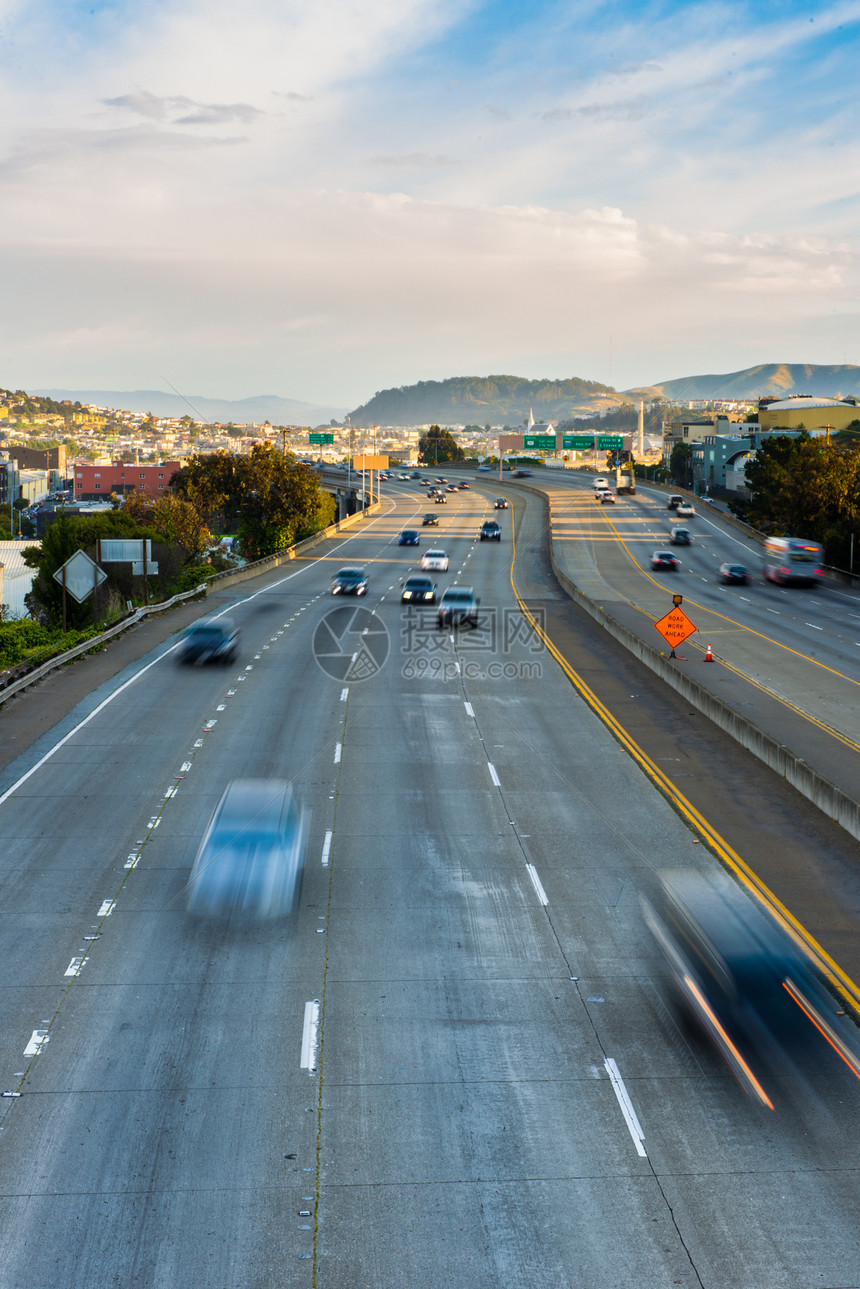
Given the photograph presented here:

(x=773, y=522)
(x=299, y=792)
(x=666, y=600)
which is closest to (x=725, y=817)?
(x=299, y=792)

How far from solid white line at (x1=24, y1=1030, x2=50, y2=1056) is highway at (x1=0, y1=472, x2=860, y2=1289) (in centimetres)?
5

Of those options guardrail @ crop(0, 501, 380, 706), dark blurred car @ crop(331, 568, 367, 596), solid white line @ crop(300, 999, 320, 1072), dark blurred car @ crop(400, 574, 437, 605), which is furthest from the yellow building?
solid white line @ crop(300, 999, 320, 1072)

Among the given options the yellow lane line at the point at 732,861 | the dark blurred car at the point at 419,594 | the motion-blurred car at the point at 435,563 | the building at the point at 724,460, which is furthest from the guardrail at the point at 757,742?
the building at the point at 724,460

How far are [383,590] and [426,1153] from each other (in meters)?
51.0

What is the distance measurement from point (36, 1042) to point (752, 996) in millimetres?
8350

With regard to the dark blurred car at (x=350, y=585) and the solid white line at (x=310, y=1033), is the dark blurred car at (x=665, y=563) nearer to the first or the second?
the dark blurred car at (x=350, y=585)

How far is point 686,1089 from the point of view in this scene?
38.7ft

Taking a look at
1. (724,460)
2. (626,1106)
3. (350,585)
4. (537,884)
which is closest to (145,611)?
(350,585)

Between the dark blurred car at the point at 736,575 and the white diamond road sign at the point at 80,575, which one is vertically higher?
the white diamond road sign at the point at 80,575

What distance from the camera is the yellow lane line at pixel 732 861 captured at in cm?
1436

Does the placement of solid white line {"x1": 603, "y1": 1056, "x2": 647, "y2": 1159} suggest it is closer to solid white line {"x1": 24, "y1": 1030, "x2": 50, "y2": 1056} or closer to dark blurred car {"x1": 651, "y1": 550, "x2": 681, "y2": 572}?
solid white line {"x1": 24, "y1": 1030, "x2": 50, "y2": 1056}

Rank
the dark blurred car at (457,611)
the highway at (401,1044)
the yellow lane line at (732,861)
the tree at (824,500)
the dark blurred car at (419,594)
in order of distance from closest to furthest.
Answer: the highway at (401,1044), the yellow lane line at (732,861), the dark blurred car at (457,611), the dark blurred car at (419,594), the tree at (824,500)

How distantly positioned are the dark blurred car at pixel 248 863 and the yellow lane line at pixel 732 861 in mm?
7450

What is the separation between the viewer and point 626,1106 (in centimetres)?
1149
